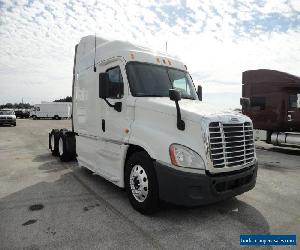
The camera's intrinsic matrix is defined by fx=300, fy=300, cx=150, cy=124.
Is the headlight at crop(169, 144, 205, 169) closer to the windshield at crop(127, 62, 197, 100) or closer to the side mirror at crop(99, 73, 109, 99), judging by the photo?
the windshield at crop(127, 62, 197, 100)

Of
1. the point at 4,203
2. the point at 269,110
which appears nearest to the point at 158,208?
the point at 4,203

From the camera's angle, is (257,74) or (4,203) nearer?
(4,203)

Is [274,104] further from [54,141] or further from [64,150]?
[54,141]

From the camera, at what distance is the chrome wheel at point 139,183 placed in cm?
498

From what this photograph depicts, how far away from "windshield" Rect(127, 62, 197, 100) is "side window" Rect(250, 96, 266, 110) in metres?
8.30

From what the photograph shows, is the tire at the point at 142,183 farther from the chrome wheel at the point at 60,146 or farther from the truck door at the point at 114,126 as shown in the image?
the chrome wheel at the point at 60,146

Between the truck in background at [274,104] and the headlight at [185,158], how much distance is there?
8.73 meters

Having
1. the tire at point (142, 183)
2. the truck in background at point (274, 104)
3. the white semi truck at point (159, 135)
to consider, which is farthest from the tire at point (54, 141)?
the truck in background at point (274, 104)

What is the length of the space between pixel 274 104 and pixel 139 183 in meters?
9.99

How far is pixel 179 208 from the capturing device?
531 cm

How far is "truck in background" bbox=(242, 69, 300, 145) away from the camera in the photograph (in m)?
12.8

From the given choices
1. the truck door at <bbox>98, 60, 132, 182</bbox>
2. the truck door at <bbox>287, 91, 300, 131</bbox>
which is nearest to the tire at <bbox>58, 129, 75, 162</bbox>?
the truck door at <bbox>98, 60, 132, 182</bbox>

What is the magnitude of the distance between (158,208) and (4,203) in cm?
295

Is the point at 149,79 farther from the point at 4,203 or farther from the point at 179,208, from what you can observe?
the point at 4,203
